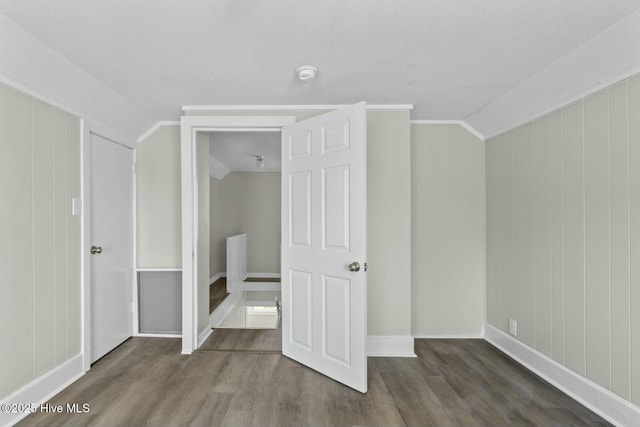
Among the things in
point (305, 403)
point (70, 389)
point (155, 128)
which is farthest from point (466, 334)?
point (155, 128)

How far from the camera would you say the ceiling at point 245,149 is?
4047mm

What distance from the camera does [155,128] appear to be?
3232mm

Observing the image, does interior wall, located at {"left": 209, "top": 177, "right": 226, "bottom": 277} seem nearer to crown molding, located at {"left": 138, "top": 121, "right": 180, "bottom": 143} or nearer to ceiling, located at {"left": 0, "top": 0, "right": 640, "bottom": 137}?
crown molding, located at {"left": 138, "top": 121, "right": 180, "bottom": 143}

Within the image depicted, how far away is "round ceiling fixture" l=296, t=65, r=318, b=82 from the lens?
2096 mm

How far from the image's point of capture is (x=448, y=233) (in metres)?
3.24

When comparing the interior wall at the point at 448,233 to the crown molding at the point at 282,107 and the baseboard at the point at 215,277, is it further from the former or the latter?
the baseboard at the point at 215,277

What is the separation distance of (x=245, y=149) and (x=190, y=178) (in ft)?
6.80

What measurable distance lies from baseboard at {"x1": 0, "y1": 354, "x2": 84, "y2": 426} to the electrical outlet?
3.45 meters

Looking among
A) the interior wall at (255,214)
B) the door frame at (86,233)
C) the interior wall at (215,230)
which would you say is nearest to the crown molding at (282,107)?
the door frame at (86,233)

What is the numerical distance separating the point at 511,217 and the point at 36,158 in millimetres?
3551

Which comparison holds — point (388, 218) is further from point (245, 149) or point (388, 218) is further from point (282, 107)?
point (245, 149)

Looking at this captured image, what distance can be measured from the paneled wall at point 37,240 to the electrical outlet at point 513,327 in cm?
346

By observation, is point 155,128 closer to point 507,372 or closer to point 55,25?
point 55,25

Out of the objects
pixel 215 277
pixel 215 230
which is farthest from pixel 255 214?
pixel 215 277
